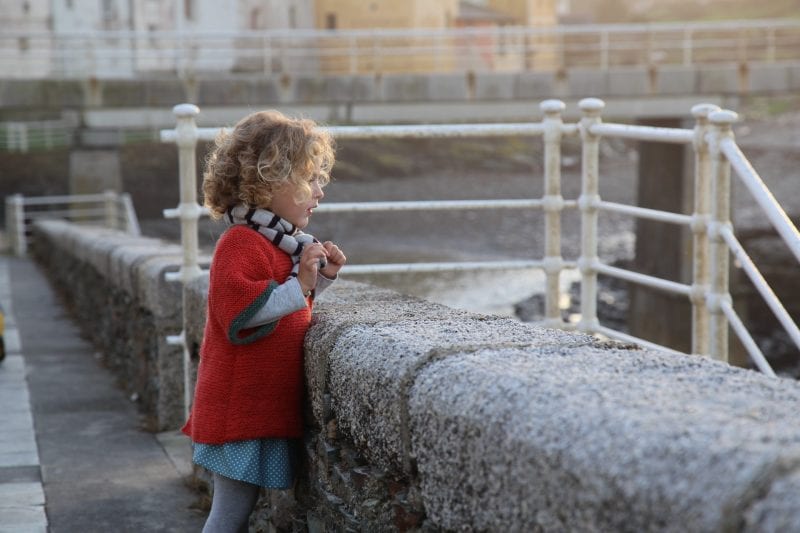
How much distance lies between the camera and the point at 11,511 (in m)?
3.74

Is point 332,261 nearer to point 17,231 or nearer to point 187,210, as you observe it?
point 187,210

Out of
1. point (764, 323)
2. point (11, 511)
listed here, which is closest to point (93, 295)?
point (11, 511)

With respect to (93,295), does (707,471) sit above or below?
above

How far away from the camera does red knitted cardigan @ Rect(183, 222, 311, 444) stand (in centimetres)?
266

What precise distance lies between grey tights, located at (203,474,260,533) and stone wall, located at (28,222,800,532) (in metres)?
0.14

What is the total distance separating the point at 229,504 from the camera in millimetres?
2770

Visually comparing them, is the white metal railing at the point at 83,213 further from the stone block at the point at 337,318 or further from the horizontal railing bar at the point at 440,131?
the stone block at the point at 337,318

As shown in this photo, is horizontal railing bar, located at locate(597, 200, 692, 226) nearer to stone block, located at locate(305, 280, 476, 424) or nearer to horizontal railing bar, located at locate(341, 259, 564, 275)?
horizontal railing bar, located at locate(341, 259, 564, 275)

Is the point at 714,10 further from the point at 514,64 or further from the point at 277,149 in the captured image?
the point at 277,149

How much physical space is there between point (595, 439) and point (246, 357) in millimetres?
1309

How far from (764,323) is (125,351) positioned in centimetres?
1671

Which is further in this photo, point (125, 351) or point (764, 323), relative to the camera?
point (764, 323)

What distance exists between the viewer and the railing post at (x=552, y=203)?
543 cm

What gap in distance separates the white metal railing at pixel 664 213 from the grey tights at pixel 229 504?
4.94ft
